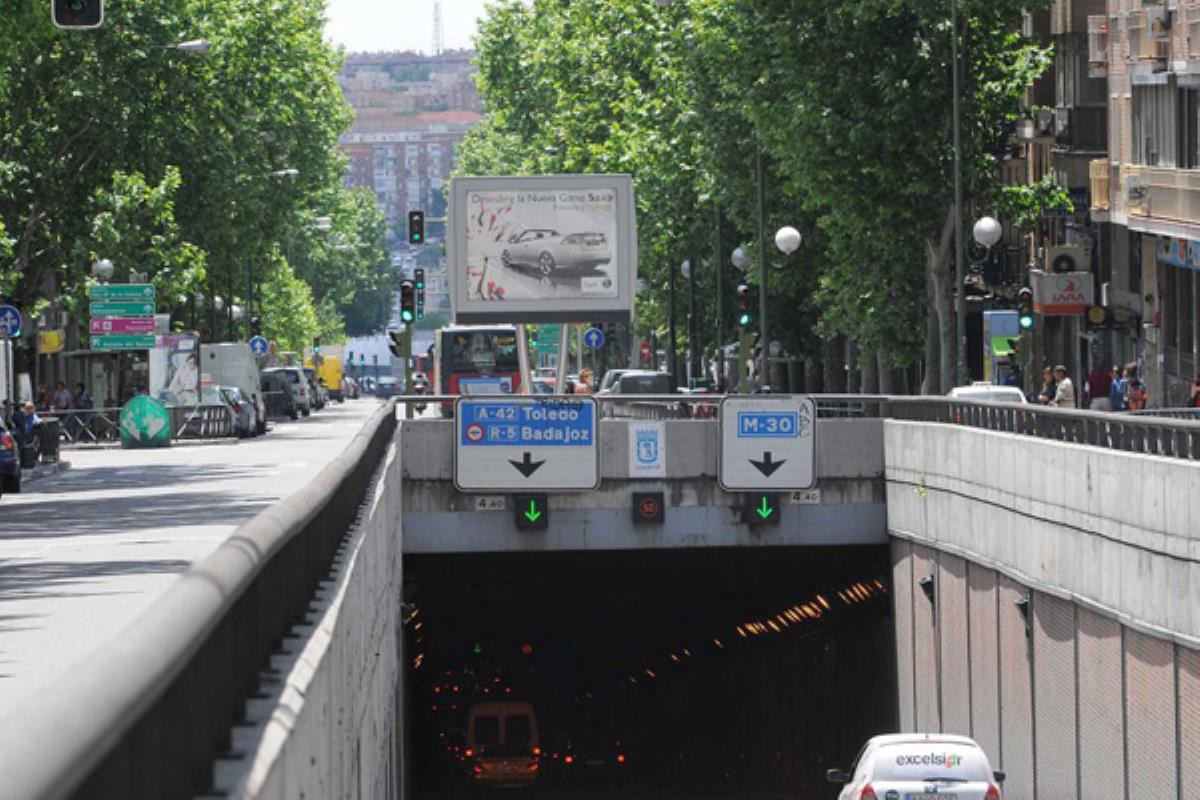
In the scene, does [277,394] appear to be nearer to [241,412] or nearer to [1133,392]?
[241,412]

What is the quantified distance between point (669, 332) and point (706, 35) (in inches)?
1043

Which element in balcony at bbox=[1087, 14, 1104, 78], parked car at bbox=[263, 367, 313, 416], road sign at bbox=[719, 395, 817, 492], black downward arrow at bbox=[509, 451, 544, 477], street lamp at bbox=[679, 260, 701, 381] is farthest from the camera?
parked car at bbox=[263, 367, 313, 416]

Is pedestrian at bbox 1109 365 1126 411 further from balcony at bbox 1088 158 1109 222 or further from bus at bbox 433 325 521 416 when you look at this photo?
bus at bbox 433 325 521 416

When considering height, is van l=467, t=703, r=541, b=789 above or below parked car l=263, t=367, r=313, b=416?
below

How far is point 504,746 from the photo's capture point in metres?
53.6

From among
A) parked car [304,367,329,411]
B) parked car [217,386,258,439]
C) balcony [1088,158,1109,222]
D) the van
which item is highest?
balcony [1088,158,1109,222]

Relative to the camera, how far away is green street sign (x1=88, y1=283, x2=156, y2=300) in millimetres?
71250

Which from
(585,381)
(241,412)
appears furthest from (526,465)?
(241,412)

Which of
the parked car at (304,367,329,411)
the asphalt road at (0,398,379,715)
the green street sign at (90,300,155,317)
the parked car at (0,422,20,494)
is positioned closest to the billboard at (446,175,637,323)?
the asphalt road at (0,398,379,715)

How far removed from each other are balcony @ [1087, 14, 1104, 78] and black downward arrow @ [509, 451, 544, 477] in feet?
74.9

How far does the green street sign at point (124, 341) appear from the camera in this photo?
235 ft

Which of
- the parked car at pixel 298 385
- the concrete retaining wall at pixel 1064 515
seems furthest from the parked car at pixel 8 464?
the parked car at pixel 298 385

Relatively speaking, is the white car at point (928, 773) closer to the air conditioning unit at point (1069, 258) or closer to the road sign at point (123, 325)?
the air conditioning unit at point (1069, 258)

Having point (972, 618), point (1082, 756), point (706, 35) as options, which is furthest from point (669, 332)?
point (1082, 756)
